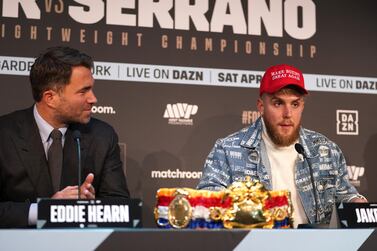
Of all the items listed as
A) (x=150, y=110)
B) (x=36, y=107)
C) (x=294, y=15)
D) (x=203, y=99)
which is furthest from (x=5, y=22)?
(x=294, y=15)

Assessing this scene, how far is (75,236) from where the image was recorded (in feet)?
5.48

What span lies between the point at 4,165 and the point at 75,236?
4.37 ft

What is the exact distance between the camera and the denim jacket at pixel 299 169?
3.08 metres

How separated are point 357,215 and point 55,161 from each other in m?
1.48

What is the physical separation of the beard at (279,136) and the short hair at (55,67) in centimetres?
98

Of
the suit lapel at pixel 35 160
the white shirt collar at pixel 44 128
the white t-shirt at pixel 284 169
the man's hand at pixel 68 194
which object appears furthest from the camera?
the white t-shirt at pixel 284 169

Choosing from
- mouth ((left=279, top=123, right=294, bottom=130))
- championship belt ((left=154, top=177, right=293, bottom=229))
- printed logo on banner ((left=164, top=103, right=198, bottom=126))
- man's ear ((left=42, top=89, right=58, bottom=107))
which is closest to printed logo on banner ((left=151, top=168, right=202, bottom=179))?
printed logo on banner ((left=164, top=103, right=198, bottom=126))

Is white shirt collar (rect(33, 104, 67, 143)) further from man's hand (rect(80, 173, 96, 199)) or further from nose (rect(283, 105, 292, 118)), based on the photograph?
nose (rect(283, 105, 292, 118))

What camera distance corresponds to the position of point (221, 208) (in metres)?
2.04

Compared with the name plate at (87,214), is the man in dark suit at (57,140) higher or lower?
higher

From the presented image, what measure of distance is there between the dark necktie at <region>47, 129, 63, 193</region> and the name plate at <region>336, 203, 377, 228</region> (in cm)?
139

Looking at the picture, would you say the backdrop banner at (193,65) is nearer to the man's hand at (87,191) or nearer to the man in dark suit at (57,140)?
the man in dark suit at (57,140)

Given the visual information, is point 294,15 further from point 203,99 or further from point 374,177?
point 374,177

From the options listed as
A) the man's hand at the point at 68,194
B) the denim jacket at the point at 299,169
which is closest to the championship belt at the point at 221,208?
the man's hand at the point at 68,194
